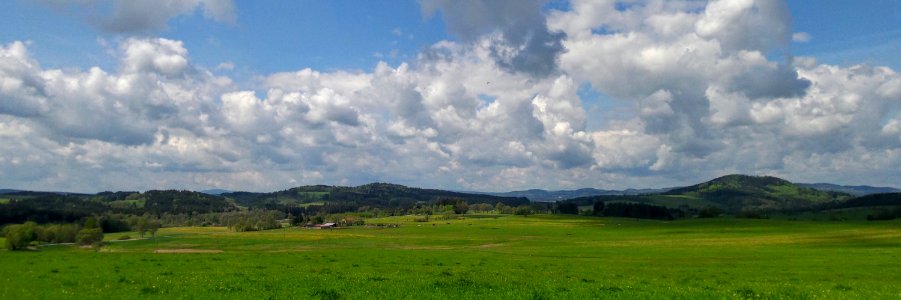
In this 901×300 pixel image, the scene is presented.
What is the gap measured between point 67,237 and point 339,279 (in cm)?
12959

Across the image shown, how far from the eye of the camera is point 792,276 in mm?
37812

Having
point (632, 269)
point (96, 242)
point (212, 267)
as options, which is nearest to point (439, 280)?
point (212, 267)

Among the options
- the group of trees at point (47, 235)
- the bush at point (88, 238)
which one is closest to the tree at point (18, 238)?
the group of trees at point (47, 235)

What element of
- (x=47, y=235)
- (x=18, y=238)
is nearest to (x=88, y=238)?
(x=18, y=238)

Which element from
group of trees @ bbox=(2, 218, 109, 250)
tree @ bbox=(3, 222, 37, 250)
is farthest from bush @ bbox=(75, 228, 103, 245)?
tree @ bbox=(3, 222, 37, 250)

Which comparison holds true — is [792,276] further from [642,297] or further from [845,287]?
[642,297]

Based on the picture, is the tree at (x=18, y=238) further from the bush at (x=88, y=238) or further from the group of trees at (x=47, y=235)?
the bush at (x=88, y=238)

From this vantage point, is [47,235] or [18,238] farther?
[47,235]

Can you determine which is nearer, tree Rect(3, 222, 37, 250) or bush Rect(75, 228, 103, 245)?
tree Rect(3, 222, 37, 250)

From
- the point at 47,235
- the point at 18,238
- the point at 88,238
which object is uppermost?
the point at 18,238

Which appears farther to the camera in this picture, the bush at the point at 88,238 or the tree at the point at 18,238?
the bush at the point at 88,238

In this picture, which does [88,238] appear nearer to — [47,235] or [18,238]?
[18,238]

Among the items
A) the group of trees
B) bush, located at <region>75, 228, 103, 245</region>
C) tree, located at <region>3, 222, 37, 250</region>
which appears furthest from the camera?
bush, located at <region>75, 228, 103, 245</region>

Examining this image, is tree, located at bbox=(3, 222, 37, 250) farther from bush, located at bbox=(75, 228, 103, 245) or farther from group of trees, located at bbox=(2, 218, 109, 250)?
bush, located at bbox=(75, 228, 103, 245)
